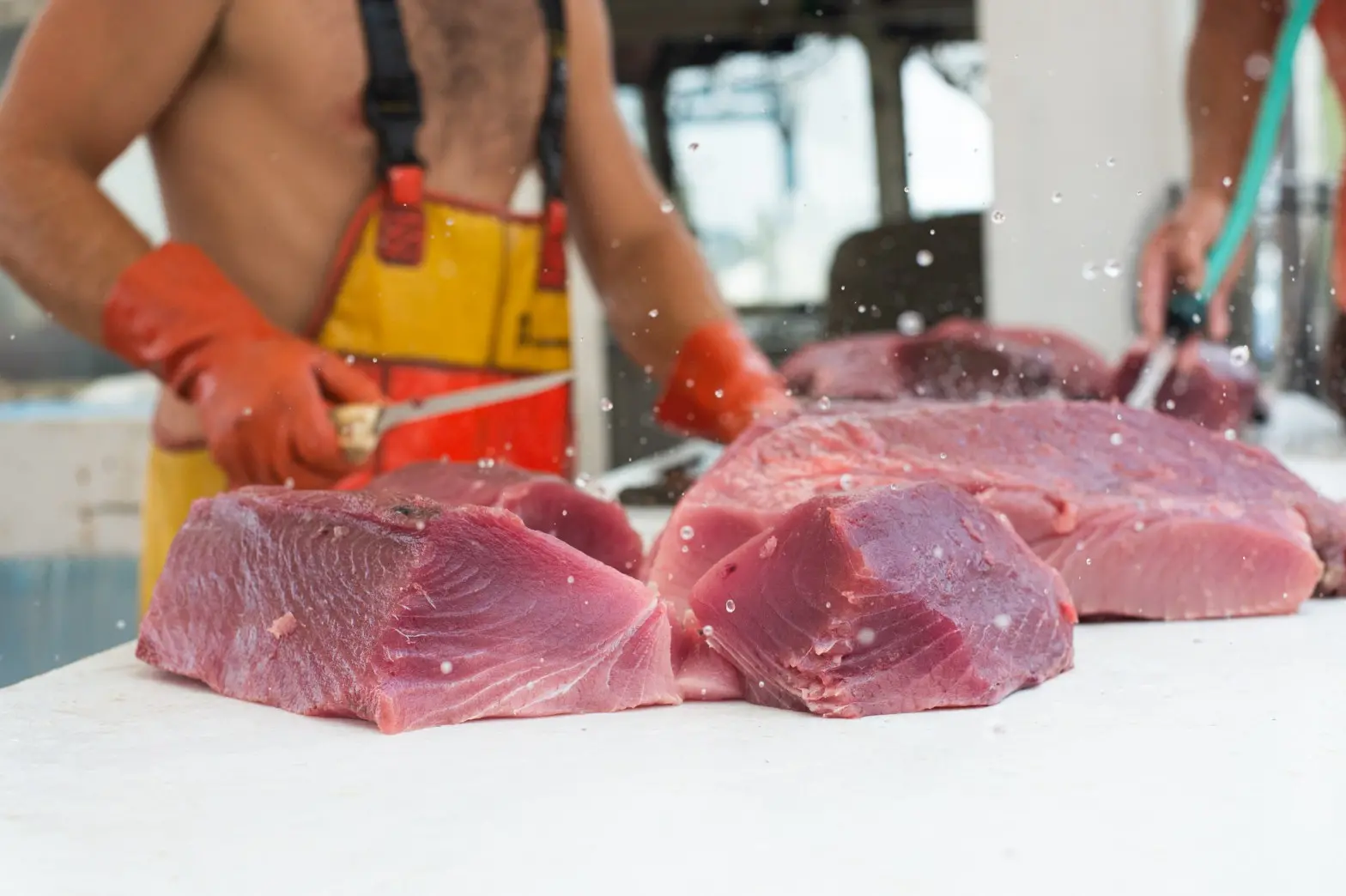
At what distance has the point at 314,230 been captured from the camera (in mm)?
1366

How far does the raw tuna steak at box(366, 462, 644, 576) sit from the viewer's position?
38.2 inches

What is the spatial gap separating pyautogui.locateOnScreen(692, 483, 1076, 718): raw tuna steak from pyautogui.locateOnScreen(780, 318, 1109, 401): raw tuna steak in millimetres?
1149

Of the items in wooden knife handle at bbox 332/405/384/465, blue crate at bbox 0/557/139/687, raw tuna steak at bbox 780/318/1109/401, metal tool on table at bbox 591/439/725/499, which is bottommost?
blue crate at bbox 0/557/139/687

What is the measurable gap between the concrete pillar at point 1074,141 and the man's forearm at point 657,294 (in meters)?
1.65

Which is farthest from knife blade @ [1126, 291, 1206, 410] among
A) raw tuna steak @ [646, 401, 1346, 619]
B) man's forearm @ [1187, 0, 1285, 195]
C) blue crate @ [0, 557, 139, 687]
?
blue crate @ [0, 557, 139, 687]

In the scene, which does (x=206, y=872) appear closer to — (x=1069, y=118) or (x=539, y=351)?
(x=539, y=351)

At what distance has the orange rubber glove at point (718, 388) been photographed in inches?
53.2

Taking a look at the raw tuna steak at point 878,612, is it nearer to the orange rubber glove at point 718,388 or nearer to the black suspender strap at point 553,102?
the orange rubber glove at point 718,388

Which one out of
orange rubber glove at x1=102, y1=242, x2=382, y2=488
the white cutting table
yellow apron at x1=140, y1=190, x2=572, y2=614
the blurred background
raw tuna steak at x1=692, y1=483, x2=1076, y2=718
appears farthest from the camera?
the blurred background

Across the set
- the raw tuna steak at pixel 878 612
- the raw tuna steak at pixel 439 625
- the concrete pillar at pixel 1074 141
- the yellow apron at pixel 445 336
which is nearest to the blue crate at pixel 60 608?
the yellow apron at pixel 445 336

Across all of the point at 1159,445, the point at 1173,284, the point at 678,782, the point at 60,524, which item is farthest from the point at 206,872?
the point at 60,524

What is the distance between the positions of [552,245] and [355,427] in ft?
1.40

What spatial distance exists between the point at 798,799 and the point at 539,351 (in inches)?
37.3

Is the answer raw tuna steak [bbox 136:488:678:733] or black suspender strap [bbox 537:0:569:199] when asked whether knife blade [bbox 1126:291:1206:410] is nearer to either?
black suspender strap [bbox 537:0:569:199]
